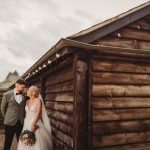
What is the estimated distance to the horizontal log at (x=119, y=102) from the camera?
579 centimetres

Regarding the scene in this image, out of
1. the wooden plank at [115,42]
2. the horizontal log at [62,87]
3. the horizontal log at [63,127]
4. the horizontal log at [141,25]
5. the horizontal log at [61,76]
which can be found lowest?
the horizontal log at [63,127]

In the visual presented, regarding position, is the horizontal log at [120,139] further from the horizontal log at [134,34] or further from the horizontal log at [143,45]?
the horizontal log at [134,34]

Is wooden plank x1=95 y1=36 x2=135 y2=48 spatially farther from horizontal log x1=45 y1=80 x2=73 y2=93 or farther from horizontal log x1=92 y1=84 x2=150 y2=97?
horizontal log x1=45 y1=80 x2=73 y2=93

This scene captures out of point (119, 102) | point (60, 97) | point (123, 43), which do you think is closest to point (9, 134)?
point (60, 97)

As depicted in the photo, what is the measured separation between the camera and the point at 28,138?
20.6 ft

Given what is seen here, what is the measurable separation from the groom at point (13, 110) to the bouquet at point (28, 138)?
56 centimetres

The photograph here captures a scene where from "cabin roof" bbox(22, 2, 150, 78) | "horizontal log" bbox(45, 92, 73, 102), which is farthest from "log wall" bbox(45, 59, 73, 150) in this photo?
"cabin roof" bbox(22, 2, 150, 78)

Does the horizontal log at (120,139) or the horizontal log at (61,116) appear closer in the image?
the horizontal log at (120,139)

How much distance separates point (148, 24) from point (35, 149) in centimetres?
416

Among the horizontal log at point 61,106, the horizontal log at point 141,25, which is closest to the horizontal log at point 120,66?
the horizontal log at point 141,25

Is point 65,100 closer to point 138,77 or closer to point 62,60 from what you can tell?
point 62,60

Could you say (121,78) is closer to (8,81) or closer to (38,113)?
(38,113)

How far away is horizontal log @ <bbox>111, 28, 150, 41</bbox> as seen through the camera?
6.44 metres

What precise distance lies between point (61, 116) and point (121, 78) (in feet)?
6.53
